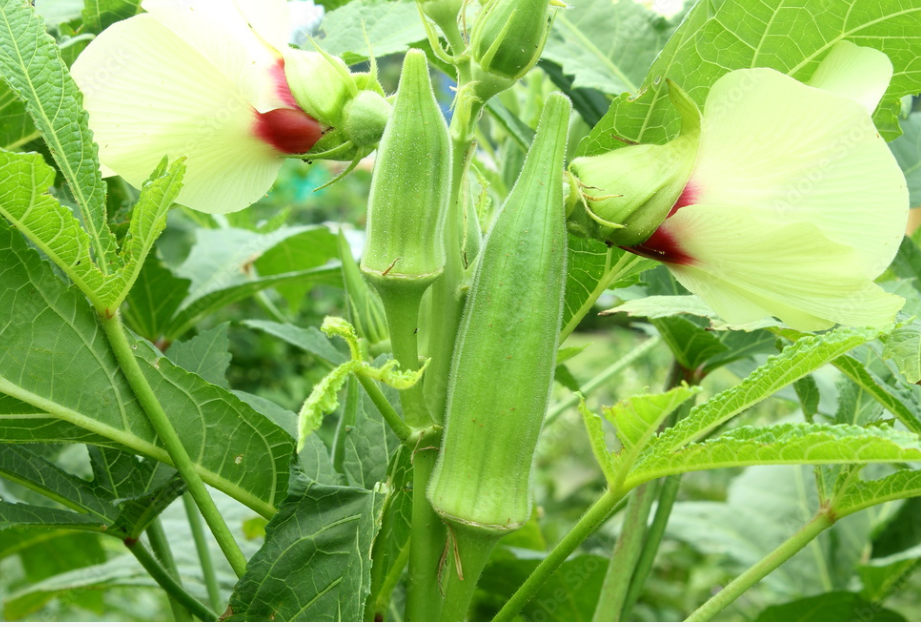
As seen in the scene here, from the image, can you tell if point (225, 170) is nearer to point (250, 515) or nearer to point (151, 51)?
point (151, 51)

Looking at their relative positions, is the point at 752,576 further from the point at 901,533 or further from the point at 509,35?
the point at 901,533

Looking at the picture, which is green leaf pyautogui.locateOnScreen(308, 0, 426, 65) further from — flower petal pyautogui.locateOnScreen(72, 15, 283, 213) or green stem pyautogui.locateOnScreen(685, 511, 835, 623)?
green stem pyautogui.locateOnScreen(685, 511, 835, 623)

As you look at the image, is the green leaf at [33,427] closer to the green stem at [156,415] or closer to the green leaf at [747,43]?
the green stem at [156,415]

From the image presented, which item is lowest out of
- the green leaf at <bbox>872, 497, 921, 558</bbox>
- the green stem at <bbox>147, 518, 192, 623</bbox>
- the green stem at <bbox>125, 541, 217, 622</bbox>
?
the green leaf at <bbox>872, 497, 921, 558</bbox>

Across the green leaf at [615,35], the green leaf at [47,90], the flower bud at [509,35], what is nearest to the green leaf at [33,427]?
the green leaf at [47,90]

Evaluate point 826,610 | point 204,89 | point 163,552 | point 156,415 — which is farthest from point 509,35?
point 826,610

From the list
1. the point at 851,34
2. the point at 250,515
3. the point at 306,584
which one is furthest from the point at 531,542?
the point at 851,34

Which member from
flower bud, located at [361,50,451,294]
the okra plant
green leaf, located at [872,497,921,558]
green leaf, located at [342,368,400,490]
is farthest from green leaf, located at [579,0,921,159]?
green leaf, located at [872,497,921,558]

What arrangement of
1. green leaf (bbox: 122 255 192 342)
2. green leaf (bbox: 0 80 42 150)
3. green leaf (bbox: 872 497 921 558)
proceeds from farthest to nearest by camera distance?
green leaf (bbox: 872 497 921 558) → green leaf (bbox: 122 255 192 342) → green leaf (bbox: 0 80 42 150)
